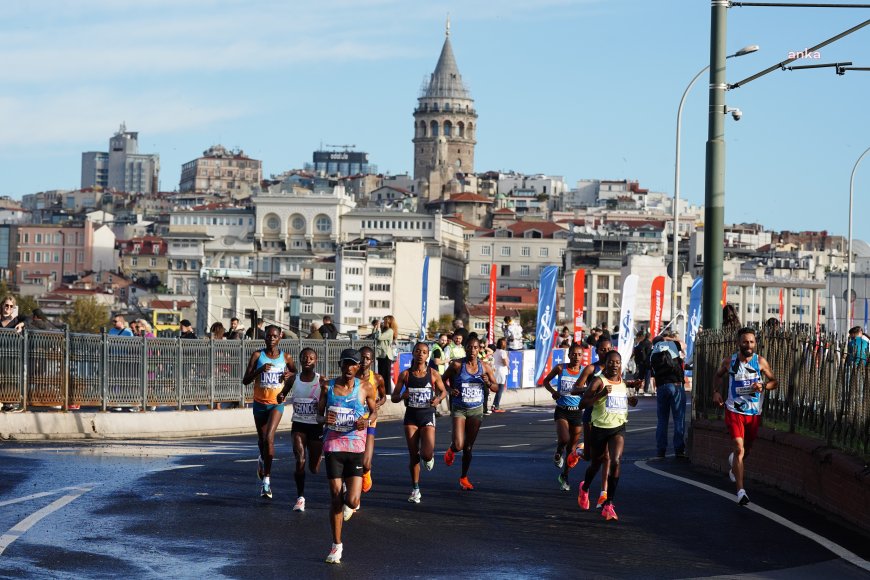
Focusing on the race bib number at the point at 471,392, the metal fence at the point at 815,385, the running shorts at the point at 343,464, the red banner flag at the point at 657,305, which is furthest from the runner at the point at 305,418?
the red banner flag at the point at 657,305

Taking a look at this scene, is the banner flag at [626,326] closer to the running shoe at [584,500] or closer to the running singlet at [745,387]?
the running singlet at [745,387]

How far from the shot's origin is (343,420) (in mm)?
12984

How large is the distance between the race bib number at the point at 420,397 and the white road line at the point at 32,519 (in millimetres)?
A: 3215

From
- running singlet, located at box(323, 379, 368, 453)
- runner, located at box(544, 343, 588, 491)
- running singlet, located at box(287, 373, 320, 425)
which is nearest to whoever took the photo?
running singlet, located at box(323, 379, 368, 453)

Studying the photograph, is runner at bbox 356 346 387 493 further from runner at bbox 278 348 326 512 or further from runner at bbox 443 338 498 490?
runner at bbox 443 338 498 490

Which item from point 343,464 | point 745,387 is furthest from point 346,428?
point 745,387

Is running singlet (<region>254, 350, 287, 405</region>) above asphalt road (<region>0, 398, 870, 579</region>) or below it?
above

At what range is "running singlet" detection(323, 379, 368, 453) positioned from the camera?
12938mm

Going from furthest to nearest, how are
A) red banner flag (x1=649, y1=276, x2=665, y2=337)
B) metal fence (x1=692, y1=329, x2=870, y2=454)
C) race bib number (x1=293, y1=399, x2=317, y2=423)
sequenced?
1. red banner flag (x1=649, y1=276, x2=665, y2=337)
2. race bib number (x1=293, y1=399, x2=317, y2=423)
3. metal fence (x1=692, y1=329, x2=870, y2=454)

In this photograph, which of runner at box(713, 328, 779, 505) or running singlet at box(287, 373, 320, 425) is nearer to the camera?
running singlet at box(287, 373, 320, 425)

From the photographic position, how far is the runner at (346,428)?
12.8 metres

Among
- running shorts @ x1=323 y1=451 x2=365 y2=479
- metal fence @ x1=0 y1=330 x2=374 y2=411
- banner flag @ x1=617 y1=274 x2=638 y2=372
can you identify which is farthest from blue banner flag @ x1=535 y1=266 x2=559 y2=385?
running shorts @ x1=323 y1=451 x2=365 y2=479

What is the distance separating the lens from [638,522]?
14844 millimetres

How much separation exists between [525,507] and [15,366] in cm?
1156
